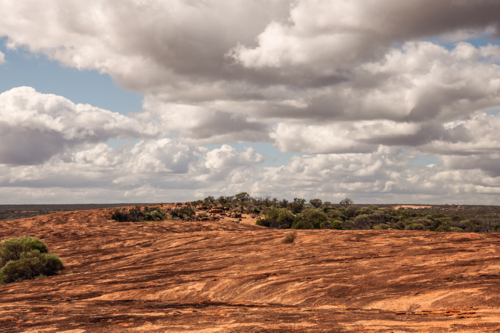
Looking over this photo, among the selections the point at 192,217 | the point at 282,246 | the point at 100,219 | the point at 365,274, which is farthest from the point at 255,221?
the point at 365,274

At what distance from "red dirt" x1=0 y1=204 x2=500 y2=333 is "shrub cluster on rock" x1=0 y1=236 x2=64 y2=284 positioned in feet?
4.80

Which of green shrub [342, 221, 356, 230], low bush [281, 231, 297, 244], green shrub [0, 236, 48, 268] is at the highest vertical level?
low bush [281, 231, 297, 244]

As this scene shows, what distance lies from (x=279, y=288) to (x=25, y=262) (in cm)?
2132

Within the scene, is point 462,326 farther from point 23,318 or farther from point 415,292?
point 23,318

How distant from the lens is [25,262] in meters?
28.0

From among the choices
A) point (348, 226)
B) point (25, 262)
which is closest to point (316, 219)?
point (348, 226)

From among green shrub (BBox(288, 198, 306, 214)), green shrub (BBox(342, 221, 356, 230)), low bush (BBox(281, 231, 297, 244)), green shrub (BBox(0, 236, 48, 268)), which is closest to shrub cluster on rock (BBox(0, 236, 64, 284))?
green shrub (BBox(0, 236, 48, 268))

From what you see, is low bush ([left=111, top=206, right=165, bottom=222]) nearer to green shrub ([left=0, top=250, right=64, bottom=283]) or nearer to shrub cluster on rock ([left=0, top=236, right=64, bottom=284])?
shrub cluster on rock ([left=0, top=236, right=64, bottom=284])

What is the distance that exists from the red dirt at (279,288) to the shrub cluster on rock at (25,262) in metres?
1.46

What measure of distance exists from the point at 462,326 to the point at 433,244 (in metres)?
15.9

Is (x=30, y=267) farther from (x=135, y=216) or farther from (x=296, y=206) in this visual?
(x=296, y=206)

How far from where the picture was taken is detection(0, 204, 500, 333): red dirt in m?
13.2

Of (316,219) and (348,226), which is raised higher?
(316,219)

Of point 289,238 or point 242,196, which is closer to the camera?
point 289,238
